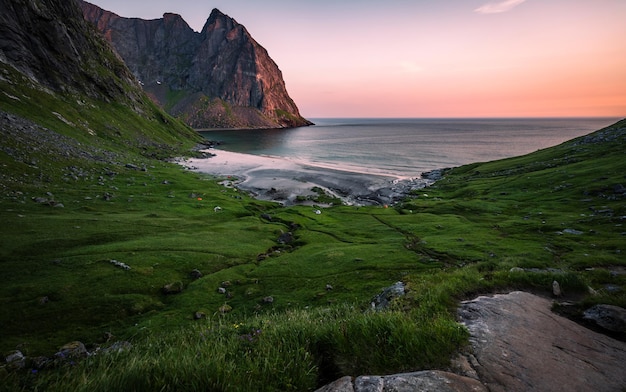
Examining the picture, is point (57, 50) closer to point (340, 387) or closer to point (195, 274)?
point (195, 274)

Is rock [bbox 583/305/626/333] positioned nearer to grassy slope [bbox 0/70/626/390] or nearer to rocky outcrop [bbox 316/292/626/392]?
rocky outcrop [bbox 316/292/626/392]

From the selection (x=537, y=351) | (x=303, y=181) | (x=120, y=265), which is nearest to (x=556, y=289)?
(x=537, y=351)

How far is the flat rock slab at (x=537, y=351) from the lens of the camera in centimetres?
516

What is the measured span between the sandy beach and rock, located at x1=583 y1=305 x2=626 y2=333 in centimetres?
5875

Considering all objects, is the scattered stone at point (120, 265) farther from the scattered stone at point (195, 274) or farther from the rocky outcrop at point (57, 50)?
the rocky outcrop at point (57, 50)

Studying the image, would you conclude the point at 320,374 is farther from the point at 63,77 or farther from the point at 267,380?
the point at 63,77

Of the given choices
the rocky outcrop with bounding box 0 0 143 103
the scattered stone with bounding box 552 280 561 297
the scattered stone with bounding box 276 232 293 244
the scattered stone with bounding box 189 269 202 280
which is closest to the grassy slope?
the scattered stone with bounding box 552 280 561 297

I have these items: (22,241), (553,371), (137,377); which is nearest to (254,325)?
(137,377)

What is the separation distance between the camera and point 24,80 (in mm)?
75500

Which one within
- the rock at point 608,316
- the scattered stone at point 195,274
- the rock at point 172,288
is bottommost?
the scattered stone at point 195,274

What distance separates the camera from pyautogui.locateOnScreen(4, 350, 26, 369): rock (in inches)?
415

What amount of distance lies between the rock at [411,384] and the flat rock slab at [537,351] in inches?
24.8

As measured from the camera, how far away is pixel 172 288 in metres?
20.0

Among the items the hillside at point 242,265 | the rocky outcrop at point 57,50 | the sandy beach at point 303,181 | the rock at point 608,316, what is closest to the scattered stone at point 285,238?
the hillside at point 242,265
